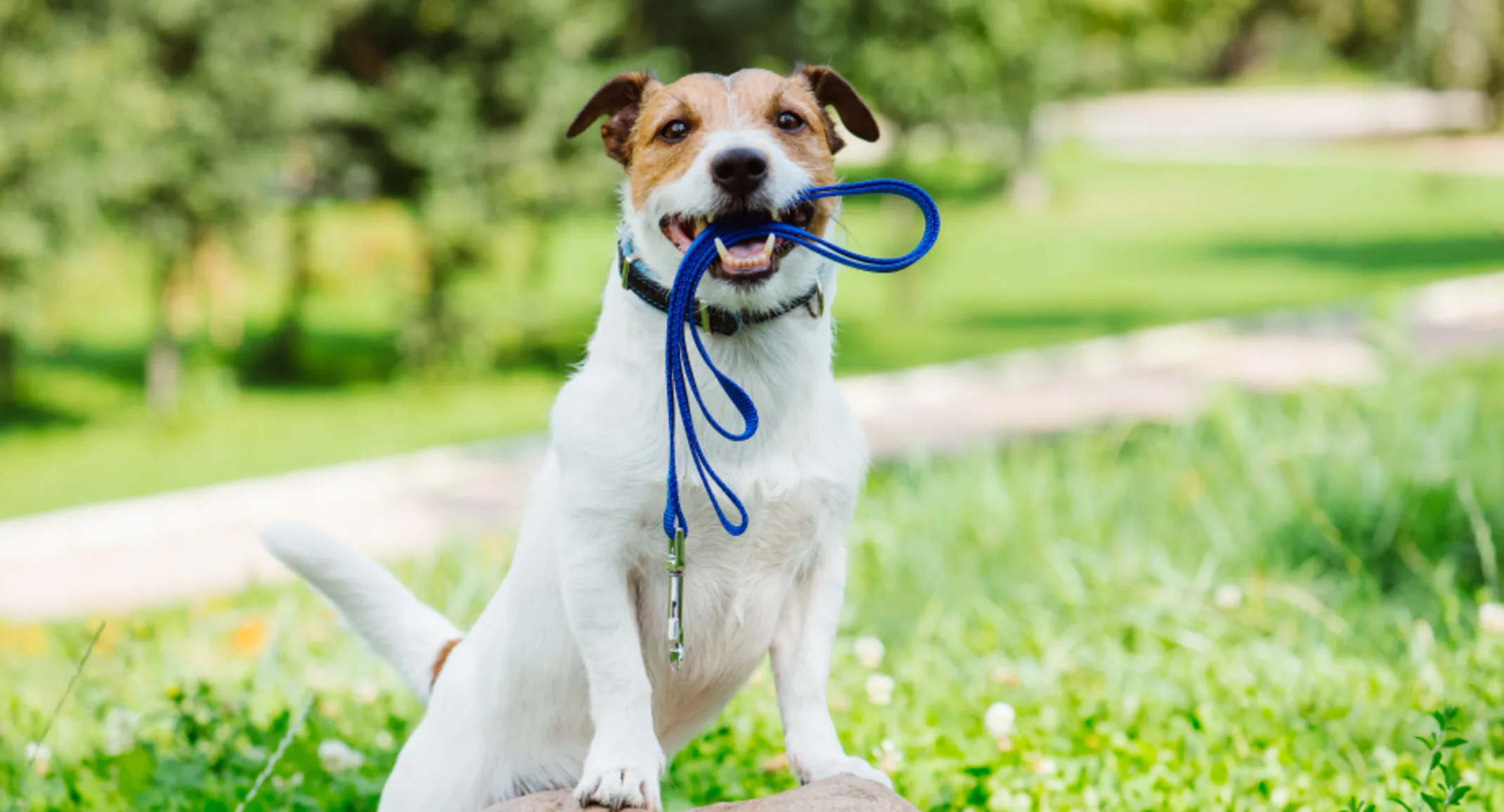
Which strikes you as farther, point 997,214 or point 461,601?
point 997,214

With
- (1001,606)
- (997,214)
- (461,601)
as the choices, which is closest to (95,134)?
(461,601)

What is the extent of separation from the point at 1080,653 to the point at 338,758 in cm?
259

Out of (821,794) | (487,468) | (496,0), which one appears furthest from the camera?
(496,0)

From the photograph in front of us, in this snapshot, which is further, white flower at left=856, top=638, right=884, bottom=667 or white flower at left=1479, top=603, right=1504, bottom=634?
white flower at left=856, top=638, right=884, bottom=667

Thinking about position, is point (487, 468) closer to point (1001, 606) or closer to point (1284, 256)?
point (1001, 606)

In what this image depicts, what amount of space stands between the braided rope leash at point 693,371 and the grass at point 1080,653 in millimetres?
1254

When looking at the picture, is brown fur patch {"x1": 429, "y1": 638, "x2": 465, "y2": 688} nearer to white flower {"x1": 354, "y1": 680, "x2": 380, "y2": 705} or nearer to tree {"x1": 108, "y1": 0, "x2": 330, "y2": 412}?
white flower {"x1": 354, "y1": 680, "x2": 380, "y2": 705}

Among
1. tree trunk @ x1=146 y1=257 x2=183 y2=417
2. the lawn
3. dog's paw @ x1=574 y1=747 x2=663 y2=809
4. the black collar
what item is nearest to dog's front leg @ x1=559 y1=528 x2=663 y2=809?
dog's paw @ x1=574 y1=747 x2=663 y2=809

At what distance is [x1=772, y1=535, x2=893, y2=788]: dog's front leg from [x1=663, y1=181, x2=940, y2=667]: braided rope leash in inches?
10.2

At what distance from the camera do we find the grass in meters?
3.87

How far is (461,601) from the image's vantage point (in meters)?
5.54

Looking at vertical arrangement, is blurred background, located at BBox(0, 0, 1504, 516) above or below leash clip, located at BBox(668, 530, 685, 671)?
above

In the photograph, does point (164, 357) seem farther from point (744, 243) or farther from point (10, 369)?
point (744, 243)

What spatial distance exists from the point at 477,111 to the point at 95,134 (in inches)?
136
